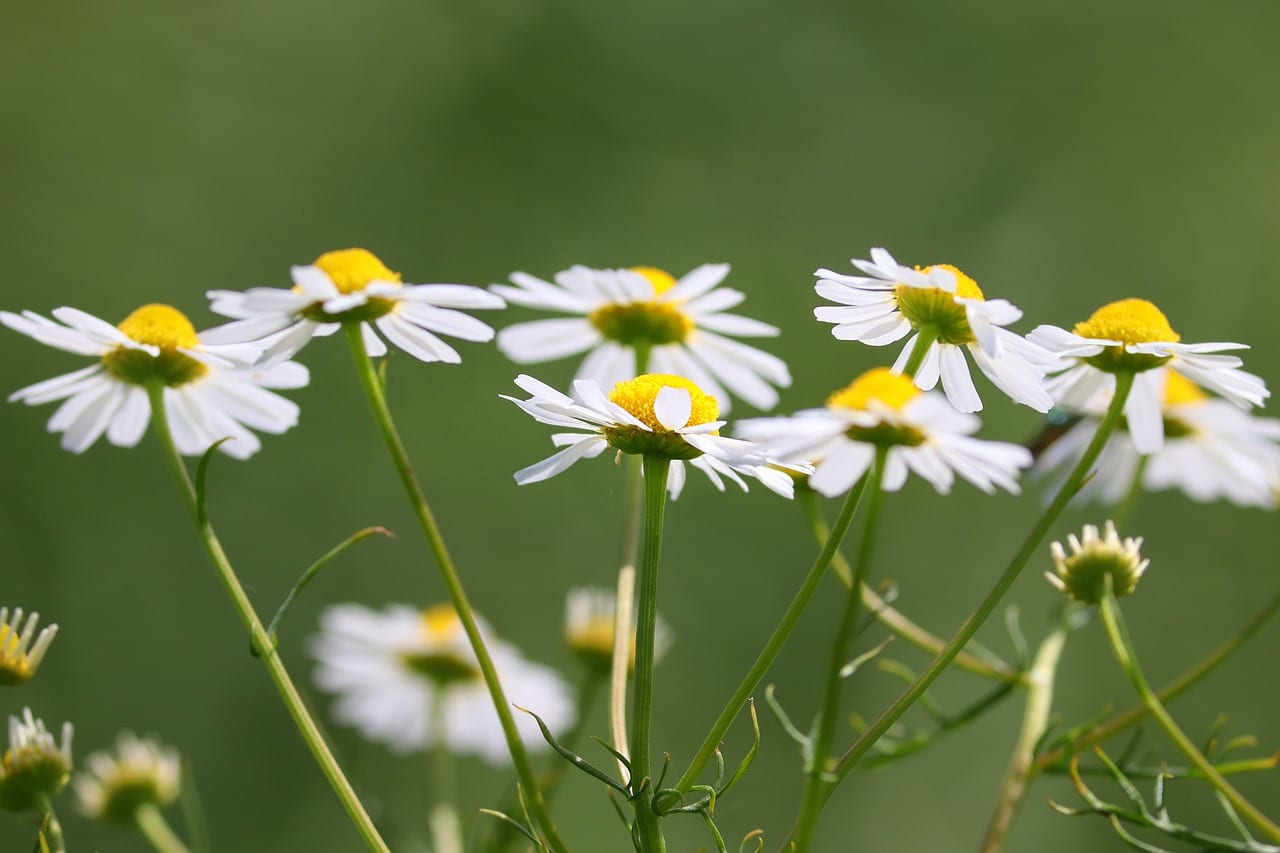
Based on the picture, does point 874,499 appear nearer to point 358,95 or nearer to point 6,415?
point 6,415

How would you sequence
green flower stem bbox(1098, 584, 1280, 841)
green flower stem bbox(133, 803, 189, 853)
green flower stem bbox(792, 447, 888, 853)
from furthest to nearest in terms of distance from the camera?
green flower stem bbox(133, 803, 189, 853) → green flower stem bbox(1098, 584, 1280, 841) → green flower stem bbox(792, 447, 888, 853)

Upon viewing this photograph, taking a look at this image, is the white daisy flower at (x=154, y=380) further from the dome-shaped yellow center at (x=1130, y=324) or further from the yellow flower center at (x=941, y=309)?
the dome-shaped yellow center at (x=1130, y=324)

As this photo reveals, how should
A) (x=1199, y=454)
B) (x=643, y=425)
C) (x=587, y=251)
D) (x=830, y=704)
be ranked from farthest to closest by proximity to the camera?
(x=587, y=251) → (x=1199, y=454) → (x=643, y=425) → (x=830, y=704)

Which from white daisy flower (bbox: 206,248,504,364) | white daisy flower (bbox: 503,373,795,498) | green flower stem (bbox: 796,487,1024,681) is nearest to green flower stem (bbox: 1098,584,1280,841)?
green flower stem (bbox: 796,487,1024,681)

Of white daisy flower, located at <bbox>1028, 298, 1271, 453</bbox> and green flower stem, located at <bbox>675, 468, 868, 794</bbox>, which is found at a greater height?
white daisy flower, located at <bbox>1028, 298, 1271, 453</bbox>

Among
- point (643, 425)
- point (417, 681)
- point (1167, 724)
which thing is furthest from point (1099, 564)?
point (417, 681)

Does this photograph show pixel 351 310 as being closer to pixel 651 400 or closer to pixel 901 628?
pixel 651 400

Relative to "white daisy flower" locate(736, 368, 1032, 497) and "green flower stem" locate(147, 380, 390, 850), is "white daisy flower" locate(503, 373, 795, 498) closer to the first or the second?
"white daisy flower" locate(736, 368, 1032, 497)

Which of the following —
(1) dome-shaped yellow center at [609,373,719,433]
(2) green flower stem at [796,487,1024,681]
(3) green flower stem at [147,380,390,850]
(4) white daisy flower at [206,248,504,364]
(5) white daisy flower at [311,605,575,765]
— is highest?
(1) dome-shaped yellow center at [609,373,719,433]
